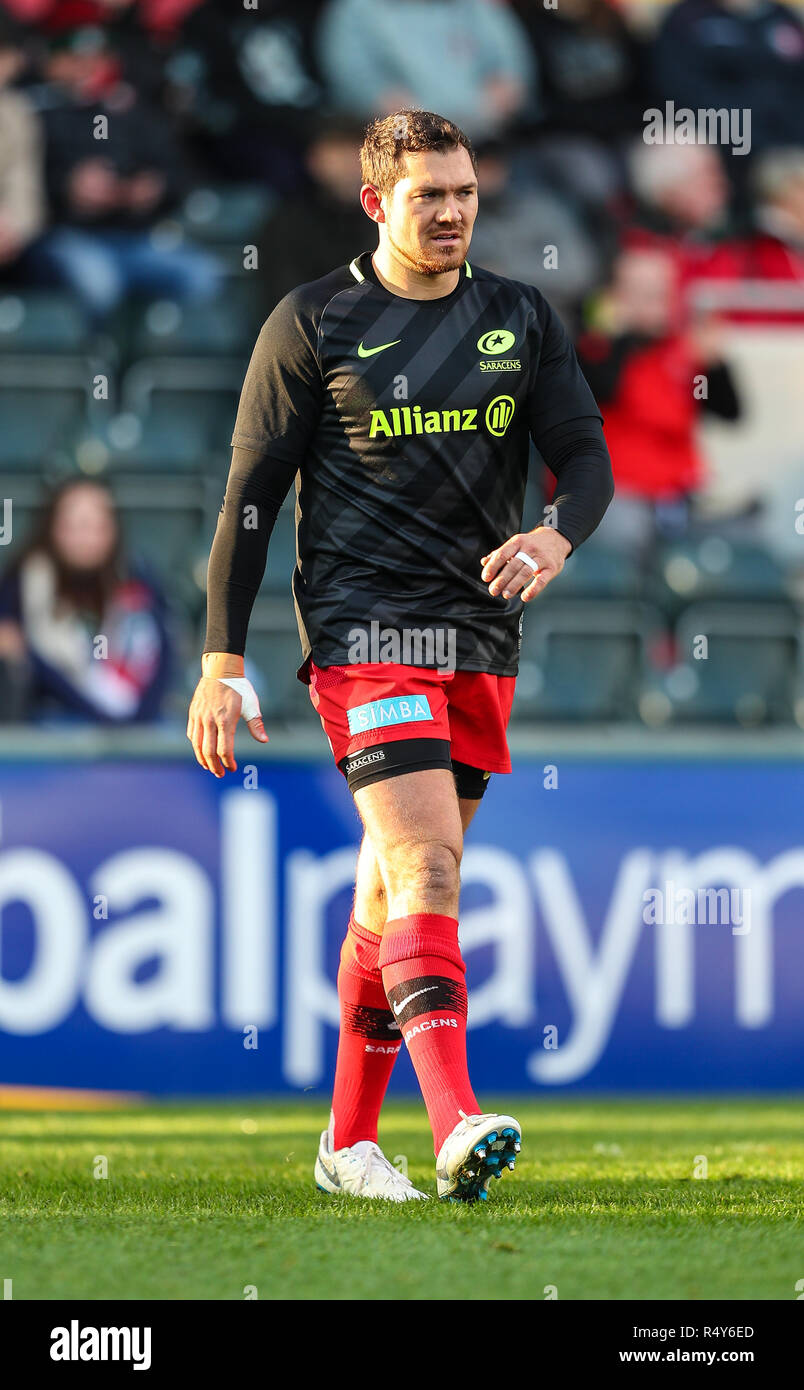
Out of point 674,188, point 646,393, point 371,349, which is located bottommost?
point 371,349

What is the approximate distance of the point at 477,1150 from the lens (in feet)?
10.1

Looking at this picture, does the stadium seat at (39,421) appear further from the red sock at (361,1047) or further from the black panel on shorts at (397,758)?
the black panel on shorts at (397,758)

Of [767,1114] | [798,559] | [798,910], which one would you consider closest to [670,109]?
[798,559]

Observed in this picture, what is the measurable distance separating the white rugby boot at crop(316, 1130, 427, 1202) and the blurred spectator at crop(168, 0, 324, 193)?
258 inches

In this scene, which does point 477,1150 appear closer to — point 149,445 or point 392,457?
point 392,457

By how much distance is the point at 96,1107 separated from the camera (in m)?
6.52

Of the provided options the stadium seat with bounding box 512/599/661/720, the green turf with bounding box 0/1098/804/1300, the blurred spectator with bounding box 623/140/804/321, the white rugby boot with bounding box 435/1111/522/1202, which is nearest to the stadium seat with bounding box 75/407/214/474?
the stadium seat with bounding box 512/599/661/720

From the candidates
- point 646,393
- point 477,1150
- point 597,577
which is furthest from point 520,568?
point 646,393

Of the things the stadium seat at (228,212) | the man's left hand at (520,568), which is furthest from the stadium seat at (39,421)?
the man's left hand at (520,568)

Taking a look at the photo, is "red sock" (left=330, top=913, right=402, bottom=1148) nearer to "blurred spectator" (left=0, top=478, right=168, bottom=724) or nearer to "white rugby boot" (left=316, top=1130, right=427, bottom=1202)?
"white rugby boot" (left=316, top=1130, right=427, bottom=1202)

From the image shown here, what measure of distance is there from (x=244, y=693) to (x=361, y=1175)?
100 cm

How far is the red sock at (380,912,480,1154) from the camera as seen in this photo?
10.7ft
